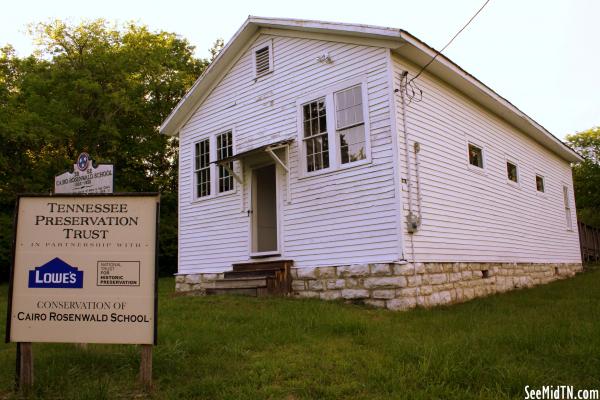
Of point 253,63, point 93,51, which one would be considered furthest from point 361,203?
point 93,51

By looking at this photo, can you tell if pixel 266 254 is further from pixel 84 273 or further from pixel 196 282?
pixel 84 273

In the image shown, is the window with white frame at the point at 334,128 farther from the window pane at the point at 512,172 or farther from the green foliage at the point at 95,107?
the green foliage at the point at 95,107

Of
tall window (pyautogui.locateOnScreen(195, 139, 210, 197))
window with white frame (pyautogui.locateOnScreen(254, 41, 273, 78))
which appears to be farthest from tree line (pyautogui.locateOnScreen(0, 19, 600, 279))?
window with white frame (pyautogui.locateOnScreen(254, 41, 273, 78))

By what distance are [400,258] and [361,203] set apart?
1312mm

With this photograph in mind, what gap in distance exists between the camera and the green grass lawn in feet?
14.3

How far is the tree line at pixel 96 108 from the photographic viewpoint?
20.6 m

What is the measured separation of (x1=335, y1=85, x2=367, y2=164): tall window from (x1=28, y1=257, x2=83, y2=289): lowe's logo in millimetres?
6179

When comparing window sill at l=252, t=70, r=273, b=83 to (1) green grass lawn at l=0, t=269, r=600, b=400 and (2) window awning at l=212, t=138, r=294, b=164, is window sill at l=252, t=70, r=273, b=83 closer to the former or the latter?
(2) window awning at l=212, t=138, r=294, b=164

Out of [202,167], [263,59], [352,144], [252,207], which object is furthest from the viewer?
[202,167]

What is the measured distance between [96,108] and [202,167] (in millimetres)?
13367

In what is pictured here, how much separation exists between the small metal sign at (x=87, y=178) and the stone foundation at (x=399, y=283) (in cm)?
487

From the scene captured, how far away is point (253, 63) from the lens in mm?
12258

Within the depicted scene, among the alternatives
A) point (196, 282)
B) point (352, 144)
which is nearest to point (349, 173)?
point (352, 144)

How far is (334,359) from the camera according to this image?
520 centimetres
